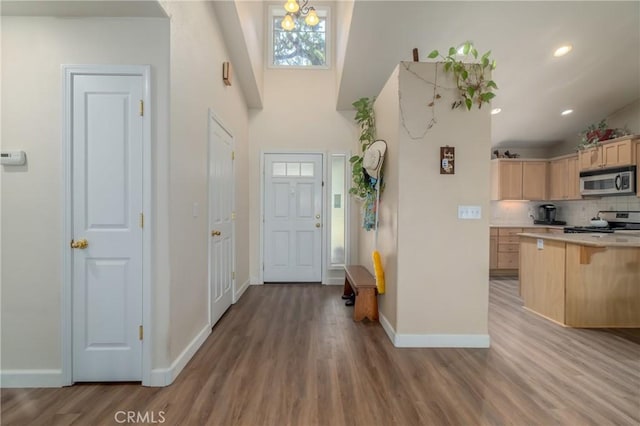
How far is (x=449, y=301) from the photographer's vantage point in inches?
102

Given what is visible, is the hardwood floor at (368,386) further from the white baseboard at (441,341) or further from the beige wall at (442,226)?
the beige wall at (442,226)

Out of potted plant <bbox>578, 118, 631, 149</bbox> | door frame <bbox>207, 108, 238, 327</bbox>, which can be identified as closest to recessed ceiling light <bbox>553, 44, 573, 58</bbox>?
potted plant <bbox>578, 118, 631, 149</bbox>

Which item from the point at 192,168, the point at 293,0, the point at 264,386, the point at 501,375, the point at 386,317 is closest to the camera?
the point at 264,386

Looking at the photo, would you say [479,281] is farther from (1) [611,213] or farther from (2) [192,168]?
(1) [611,213]

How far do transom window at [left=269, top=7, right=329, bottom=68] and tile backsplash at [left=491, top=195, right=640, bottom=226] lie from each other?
4.46m

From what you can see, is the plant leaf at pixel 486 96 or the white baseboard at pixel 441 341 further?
the white baseboard at pixel 441 341

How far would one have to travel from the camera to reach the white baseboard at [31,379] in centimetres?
199

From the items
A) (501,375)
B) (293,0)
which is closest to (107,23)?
(293,0)

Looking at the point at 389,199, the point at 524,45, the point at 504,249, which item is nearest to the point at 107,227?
the point at 389,199

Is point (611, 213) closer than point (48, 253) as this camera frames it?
No

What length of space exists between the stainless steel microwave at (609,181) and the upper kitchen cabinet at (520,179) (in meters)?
0.73

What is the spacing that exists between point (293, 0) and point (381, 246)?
2802mm

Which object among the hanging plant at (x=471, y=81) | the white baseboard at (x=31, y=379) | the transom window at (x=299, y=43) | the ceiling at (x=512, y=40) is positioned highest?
the transom window at (x=299, y=43)

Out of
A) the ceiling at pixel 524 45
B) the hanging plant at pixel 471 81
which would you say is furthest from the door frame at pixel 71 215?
the hanging plant at pixel 471 81
